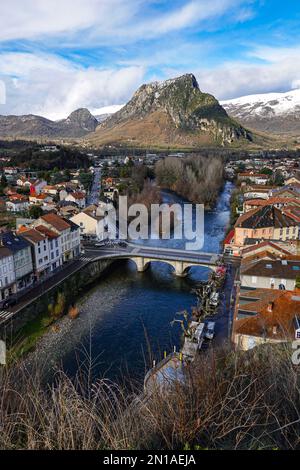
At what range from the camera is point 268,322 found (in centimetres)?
1254

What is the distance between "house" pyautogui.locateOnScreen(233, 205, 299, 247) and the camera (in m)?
26.0

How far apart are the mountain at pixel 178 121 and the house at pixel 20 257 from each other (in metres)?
120

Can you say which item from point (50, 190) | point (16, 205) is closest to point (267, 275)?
point (16, 205)

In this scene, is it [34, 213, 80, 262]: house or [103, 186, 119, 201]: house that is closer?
[34, 213, 80, 262]: house

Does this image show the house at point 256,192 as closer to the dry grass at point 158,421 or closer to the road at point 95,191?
the road at point 95,191

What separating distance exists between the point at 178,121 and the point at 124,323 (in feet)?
463

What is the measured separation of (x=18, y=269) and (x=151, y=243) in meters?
13.4

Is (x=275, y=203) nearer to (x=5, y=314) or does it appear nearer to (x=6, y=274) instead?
(x=6, y=274)

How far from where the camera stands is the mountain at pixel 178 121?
136125mm

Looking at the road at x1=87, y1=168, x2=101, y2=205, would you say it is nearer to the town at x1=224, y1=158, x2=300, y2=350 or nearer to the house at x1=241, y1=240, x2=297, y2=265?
the town at x1=224, y1=158, x2=300, y2=350

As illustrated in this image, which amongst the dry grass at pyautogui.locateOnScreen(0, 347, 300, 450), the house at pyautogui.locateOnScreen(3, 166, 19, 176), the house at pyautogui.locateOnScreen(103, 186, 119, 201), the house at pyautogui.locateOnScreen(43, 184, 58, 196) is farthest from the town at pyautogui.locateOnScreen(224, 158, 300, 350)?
the house at pyautogui.locateOnScreen(3, 166, 19, 176)

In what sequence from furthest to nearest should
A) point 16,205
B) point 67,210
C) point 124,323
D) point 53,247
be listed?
point 16,205 < point 67,210 < point 53,247 < point 124,323

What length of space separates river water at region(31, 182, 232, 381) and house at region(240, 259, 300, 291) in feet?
13.3

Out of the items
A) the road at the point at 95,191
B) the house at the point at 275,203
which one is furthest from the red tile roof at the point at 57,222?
the road at the point at 95,191
